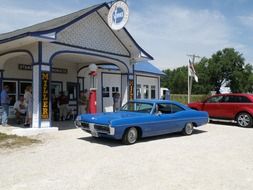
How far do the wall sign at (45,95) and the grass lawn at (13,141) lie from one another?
166 cm

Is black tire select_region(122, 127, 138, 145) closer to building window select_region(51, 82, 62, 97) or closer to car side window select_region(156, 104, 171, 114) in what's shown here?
car side window select_region(156, 104, 171, 114)

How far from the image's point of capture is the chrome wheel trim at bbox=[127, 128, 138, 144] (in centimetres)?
999

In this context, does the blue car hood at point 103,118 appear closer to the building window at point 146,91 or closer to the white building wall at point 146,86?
the white building wall at point 146,86

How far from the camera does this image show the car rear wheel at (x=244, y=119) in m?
15.1

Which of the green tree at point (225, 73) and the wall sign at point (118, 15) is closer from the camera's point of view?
the wall sign at point (118, 15)

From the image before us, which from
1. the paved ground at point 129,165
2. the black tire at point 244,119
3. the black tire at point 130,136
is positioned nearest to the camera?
the paved ground at point 129,165

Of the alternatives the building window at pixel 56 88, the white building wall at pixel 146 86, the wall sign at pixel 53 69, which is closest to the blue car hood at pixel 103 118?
the wall sign at pixel 53 69

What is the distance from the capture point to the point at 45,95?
12.5m

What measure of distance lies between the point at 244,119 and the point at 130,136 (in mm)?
7603

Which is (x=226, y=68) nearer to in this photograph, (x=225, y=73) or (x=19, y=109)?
(x=225, y=73)

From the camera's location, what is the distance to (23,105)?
15.3 m

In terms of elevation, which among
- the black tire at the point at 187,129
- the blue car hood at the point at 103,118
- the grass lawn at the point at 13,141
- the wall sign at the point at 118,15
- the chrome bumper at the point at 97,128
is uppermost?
the wall sign at the point at 118,15

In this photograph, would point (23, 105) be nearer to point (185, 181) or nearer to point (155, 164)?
point (155, 164)

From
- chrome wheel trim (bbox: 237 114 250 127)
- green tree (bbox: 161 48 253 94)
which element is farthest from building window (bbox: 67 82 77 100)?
green tree (bbox: 161 48 253 94)
